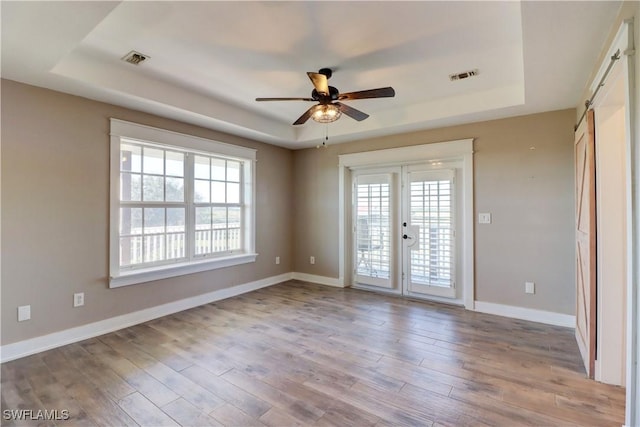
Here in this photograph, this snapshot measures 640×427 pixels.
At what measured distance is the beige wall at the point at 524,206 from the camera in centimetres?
338

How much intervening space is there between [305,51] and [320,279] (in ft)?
12.5

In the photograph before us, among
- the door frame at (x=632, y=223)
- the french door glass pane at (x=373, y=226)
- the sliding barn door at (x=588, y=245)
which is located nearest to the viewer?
the door frame at (x=632, y=223)

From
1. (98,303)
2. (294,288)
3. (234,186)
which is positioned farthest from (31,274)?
(294,288)

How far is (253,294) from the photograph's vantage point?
4.67 metres

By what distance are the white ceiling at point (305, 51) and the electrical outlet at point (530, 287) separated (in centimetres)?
202

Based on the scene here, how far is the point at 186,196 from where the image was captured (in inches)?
159

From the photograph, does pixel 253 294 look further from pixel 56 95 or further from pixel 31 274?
pixel 56 95

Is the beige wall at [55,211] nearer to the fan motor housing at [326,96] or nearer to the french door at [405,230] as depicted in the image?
the fan motor housing at [326,96]

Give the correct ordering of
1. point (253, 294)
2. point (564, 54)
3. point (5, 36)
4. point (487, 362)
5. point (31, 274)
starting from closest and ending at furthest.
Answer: point (5, 36), point (564, 54), point (487, 362), point (31, 274), point (253, 294)

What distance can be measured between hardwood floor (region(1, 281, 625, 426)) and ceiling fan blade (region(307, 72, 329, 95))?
2368 mm

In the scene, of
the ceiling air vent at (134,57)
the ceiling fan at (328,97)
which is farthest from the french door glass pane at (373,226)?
the ceiling air vent at (134,57)

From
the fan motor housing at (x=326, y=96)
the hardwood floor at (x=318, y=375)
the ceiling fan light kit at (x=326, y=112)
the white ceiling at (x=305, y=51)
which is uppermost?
the white ceiling at (x=305, y=51)

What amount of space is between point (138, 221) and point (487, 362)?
153 inches

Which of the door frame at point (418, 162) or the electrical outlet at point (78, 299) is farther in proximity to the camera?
the door frame at point (418, 162)
